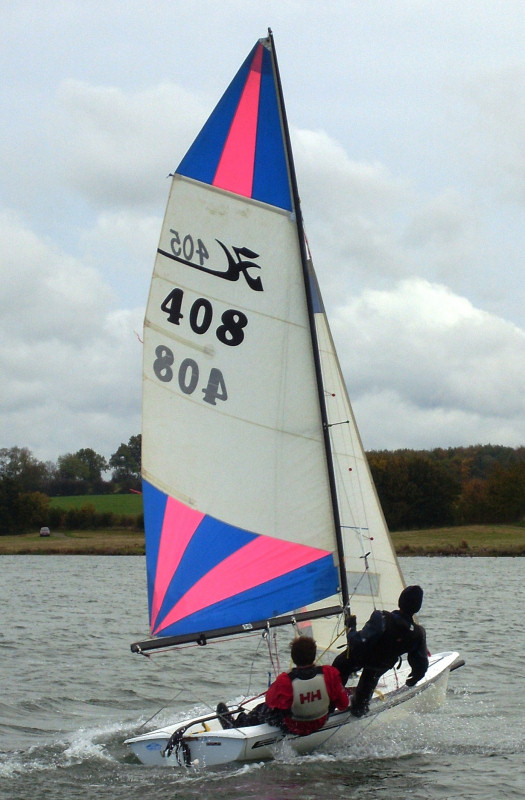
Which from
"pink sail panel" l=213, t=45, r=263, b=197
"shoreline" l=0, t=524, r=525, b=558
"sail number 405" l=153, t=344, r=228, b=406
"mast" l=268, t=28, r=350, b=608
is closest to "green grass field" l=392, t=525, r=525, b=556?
"shoreline" l=0, t=524, r=525, b=558

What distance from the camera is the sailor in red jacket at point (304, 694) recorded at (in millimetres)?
9328

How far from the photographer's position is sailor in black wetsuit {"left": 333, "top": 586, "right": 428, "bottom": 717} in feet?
31.7

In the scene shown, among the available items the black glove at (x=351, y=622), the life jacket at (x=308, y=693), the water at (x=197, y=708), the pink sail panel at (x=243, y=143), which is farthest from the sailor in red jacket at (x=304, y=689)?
the pink sail panel at (x=243, y=143)

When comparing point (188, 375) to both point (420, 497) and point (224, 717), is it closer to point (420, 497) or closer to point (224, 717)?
point (224, 717)

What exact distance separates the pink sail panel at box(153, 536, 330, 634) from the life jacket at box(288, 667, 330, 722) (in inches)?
50.5

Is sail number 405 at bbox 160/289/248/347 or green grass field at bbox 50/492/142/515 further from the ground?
green grass field at bbox 50/492/142/515

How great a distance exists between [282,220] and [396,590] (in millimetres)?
4402

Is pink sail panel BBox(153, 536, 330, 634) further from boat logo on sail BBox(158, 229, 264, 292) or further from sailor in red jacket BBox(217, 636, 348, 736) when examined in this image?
boat logo on sail BBox(158, 229, 264, 292)

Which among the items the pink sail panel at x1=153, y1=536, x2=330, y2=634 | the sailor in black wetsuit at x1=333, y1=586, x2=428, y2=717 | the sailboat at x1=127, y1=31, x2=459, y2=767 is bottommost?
the sailor in black wetsuit at x1=333, y1=586, x2=428, y2=717

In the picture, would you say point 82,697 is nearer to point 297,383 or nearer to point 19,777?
point 19,777

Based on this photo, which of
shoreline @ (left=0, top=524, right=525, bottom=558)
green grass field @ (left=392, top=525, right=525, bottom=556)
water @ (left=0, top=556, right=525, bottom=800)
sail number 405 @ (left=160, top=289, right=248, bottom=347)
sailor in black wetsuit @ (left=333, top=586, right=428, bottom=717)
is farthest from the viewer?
shoreline @ (left=0, top=524, right=525, bottom=558)

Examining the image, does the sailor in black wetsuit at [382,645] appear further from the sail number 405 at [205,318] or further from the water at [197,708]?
the sail number 405 at [205,318]

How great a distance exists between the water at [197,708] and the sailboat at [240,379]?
1066 millimetres

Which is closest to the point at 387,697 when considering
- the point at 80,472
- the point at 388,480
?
the point at 388,480
